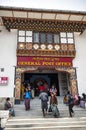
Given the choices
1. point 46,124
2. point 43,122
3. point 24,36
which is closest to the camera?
point 46,124

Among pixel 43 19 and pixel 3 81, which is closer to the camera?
pixel 3 81

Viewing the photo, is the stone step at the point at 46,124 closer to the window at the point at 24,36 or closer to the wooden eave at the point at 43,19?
the window at the point at 24,36

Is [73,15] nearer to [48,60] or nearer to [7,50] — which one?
[48,60]

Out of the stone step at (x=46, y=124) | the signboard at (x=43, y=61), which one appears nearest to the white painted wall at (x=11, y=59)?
the signboard at (x=43, y=61)

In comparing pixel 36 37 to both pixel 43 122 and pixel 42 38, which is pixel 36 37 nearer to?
pixel 42 38

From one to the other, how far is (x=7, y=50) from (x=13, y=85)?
8.98 ft

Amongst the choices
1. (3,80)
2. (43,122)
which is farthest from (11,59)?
(43,122)

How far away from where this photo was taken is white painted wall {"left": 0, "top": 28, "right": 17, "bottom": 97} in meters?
12.3

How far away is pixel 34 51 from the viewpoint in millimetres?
12953

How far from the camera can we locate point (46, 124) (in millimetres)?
7719

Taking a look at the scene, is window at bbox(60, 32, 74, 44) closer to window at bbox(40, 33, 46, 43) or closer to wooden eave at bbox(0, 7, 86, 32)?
wooden eave at bbox(0, 7, 86, 32)

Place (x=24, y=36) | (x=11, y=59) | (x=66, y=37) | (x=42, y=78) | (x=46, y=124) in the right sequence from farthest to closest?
(x=42, y=78) < (x=66, y=37) < (x=24, y=36) < (x=11, y=59) < (x=46, y=124)

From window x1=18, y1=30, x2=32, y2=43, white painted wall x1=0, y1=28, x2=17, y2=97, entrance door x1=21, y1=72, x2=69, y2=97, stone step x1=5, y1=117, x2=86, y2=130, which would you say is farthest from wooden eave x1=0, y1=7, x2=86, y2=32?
stone step x1=5, y1=117, x2=86, y2=130

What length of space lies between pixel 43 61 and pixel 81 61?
3015 millimetres
